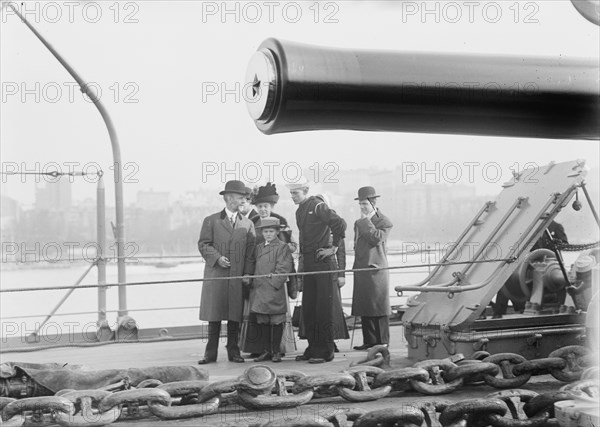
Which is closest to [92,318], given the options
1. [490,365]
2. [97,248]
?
[97,248]

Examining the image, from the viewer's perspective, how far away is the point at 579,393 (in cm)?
276

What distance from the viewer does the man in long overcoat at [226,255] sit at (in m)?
5.46

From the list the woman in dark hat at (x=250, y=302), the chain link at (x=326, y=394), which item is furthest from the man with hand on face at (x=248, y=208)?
the chain link at (x=326, y=394)

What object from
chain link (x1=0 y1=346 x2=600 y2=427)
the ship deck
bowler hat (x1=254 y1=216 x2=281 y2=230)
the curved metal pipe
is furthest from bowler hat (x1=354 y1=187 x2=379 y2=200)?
chain link (x1=0 y1=346 x2=600 y2=427)

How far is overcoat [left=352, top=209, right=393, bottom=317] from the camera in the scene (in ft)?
18.9

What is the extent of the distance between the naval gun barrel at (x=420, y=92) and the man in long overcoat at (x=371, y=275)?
3.74 meters

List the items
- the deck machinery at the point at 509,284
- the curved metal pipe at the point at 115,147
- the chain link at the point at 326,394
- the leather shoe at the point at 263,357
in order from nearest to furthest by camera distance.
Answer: the chain link at the point at 326,394
the deck machinery at the point at 509,284
the leather shoe at the point at 263,357
the curved metal pipe at the point at 115,147

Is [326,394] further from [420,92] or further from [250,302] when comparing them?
[250,302]

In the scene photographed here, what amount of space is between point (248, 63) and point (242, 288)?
147 inches

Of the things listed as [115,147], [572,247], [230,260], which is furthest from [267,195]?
[572,247]

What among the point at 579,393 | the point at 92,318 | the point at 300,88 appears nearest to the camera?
the point at 300,88

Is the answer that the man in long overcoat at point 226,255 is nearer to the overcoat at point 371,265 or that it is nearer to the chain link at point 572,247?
the overcoat at point 371,265

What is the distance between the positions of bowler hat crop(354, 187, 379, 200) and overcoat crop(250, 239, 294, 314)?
2.30 feet

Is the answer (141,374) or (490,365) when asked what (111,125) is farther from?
(490,365)
